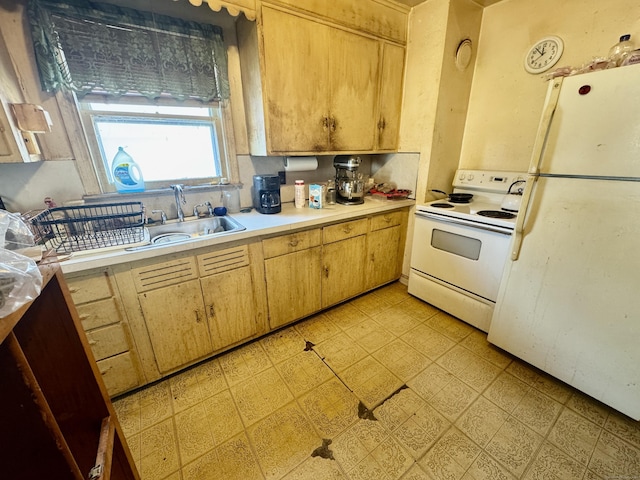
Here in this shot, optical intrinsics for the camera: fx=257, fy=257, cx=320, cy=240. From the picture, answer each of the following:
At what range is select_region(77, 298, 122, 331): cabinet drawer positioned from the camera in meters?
1.29

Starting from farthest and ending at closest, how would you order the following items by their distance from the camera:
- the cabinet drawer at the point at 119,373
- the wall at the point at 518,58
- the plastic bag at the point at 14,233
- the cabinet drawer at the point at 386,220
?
the cabinet drawer at the point at 386,220 → the wall at the point at 518,58 → the cabinet drawer at the point at 119,373 → the plastic bag at the point at 14,233

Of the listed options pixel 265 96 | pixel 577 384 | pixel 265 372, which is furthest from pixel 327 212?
pixel 577 384

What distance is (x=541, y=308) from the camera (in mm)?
1568

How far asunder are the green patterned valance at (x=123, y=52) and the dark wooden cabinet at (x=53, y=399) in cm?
142

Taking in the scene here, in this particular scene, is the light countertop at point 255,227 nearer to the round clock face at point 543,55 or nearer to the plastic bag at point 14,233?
the plastic bag at point 14,233

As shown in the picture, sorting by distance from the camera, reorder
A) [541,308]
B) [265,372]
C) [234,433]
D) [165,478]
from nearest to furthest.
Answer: [165,478], [234,433], [541,308], [265,372]

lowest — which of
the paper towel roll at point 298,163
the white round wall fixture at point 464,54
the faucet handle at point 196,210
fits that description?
the faucet handle at point 196,210

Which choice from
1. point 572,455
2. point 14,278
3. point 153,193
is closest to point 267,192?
point 153,193

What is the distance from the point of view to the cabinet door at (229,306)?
5.35 feet

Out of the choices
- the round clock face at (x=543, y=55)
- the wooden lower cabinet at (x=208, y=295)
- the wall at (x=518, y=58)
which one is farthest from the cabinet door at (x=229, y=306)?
the round clock face at (x=543, y=55)

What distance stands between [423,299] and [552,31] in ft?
7.48

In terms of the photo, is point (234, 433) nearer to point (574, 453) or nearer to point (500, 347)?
point (574, 453)

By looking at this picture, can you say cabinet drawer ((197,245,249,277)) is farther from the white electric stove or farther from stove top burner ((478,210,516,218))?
stove top burner ((478,210,516,218))

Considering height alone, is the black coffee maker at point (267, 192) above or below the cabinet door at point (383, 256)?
above
